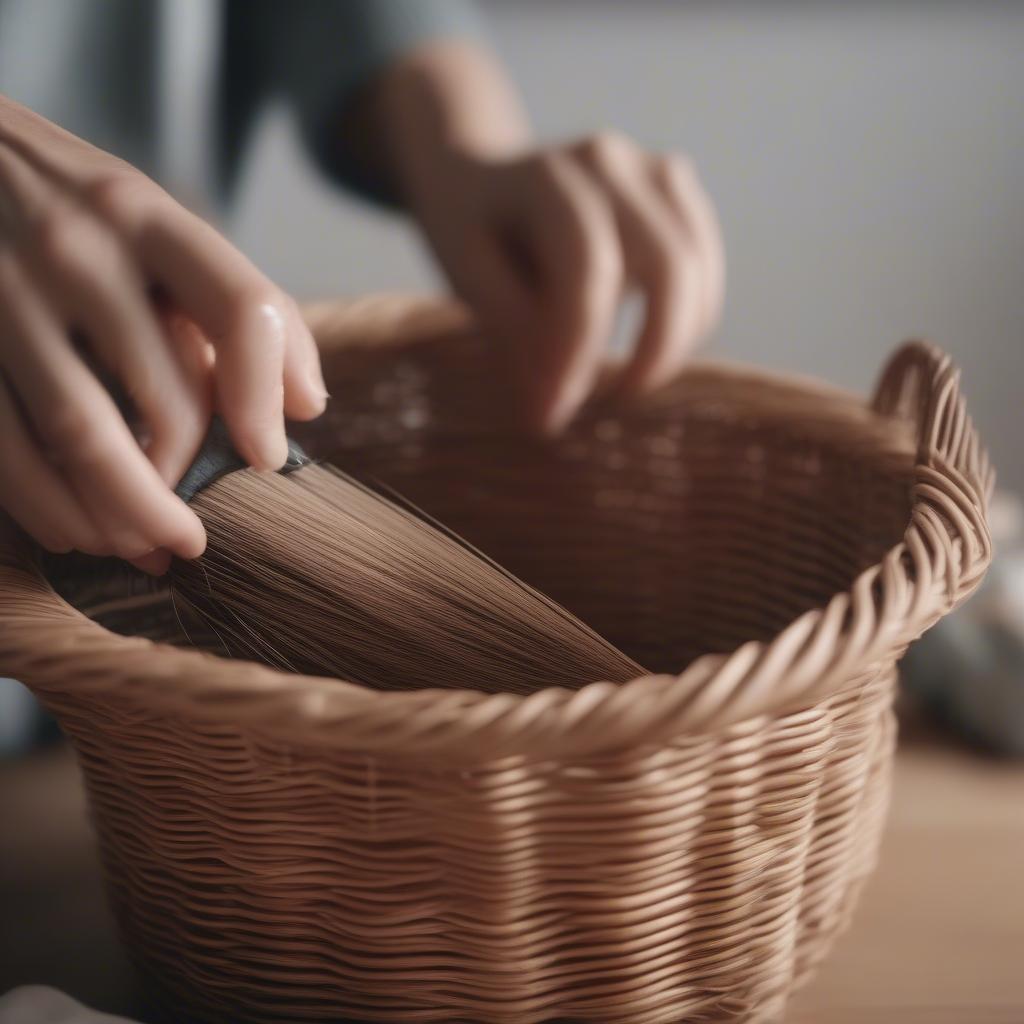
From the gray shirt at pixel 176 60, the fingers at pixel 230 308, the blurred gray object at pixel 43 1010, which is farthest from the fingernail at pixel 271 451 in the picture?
the gray shirt at pixel 176 60

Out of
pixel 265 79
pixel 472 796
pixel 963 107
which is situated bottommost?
pixel 472 796

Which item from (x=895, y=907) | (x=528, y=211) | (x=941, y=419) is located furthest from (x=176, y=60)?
(x=895, y=907)

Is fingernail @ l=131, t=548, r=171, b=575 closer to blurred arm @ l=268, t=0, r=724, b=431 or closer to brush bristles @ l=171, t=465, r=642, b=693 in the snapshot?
brush bristles @ l=171, t=465, r=642, b=693

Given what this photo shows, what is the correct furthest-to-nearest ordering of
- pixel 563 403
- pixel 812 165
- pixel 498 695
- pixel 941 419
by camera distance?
pixel 812 165, pixel 563 403, pixel 941 419, pixel 498 695

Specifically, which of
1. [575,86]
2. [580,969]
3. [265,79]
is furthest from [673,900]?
[575,86]

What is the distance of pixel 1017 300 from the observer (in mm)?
998

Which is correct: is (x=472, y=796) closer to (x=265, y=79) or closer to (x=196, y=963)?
(x=196, y=963)

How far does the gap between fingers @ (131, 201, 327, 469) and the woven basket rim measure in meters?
0.08

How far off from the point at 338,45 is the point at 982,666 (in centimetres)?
47

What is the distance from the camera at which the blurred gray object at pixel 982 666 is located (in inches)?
22.8

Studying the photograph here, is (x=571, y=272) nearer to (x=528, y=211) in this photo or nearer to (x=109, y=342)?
(x=528, y=211)

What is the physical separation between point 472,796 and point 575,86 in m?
0.76

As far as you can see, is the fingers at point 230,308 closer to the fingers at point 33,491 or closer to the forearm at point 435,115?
the fingers at point 33,491

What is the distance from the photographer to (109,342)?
33cm
